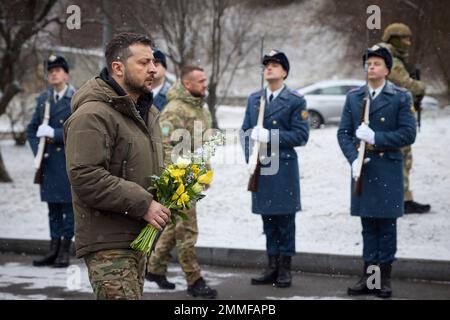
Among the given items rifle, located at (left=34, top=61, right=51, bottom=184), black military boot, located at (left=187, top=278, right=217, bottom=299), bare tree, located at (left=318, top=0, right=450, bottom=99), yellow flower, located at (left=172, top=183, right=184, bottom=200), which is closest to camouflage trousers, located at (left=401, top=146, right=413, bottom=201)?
bare tree, located at (left=318, top=0, right=450, bottom=99)

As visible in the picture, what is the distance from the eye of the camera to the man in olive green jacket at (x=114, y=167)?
4.72 m

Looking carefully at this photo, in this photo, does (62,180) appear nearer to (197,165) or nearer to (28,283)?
(28,283)

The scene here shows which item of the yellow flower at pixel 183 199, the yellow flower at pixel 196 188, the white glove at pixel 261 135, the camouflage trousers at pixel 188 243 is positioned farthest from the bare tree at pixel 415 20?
the yellow flower at pixel 183 199

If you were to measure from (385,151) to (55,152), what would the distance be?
3536mm

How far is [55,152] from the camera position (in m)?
9.55

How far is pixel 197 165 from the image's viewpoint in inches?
199

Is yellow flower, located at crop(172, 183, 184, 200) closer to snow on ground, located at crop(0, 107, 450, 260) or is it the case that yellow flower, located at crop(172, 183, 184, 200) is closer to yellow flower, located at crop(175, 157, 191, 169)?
yellow flower, located at crop(175, 157, 191, 169)

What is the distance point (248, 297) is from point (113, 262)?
332 centimetres

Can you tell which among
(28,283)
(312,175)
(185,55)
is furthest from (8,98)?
(28,283)

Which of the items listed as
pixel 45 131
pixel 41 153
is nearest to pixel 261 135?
pixel 45 131

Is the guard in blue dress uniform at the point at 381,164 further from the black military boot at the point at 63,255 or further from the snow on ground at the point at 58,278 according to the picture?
the black military boot at the point at 63,255

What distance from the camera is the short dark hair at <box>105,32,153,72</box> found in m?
4.96

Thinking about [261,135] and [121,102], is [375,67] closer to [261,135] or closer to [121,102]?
[261,135]
